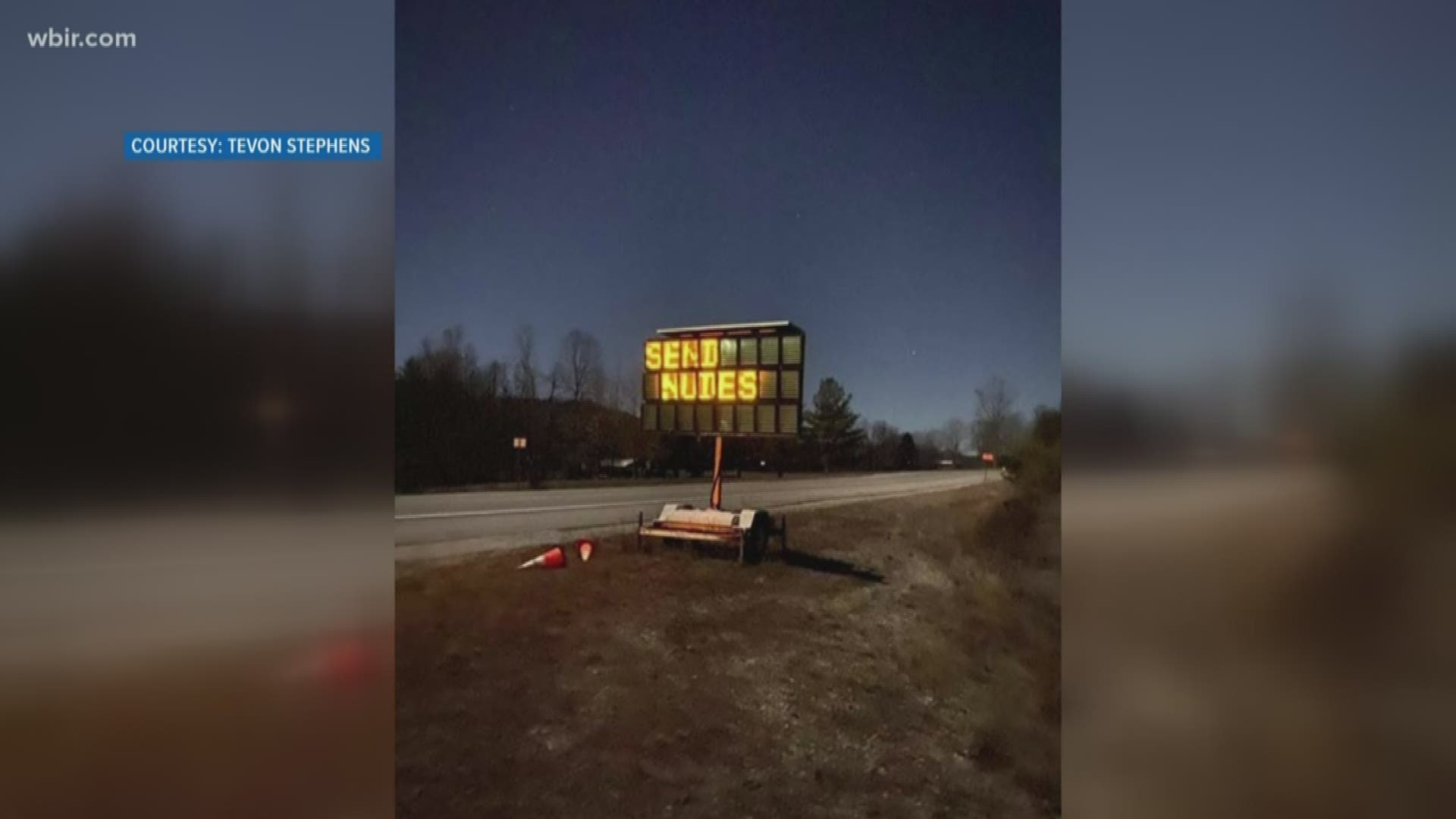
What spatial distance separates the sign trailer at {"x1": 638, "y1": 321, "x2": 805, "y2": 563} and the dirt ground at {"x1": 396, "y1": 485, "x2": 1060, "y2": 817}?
0.24 metres

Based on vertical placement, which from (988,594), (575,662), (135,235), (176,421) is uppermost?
(135,235)

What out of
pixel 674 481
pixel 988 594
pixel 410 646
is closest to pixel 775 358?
pixel 674 481

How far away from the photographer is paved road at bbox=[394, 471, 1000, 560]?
1.58 meters

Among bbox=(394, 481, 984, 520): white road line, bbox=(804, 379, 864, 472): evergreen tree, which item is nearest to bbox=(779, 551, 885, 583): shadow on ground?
bbox=(394, 481, 984, 520): white road line

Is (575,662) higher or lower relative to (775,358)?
lower

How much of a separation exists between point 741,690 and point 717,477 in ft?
1.83

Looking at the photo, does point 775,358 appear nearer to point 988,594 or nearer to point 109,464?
point 988,594

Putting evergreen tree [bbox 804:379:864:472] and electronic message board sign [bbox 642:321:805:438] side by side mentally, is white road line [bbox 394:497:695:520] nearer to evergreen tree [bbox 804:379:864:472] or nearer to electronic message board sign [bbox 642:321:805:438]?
electronic message board sign [bbox 642:321:805:438]

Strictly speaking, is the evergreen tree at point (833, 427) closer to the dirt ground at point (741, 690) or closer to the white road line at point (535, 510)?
the dirt ground at point (741, 690)

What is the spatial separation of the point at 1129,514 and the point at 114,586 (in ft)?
8.12

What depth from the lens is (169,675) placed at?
1.46 meters
